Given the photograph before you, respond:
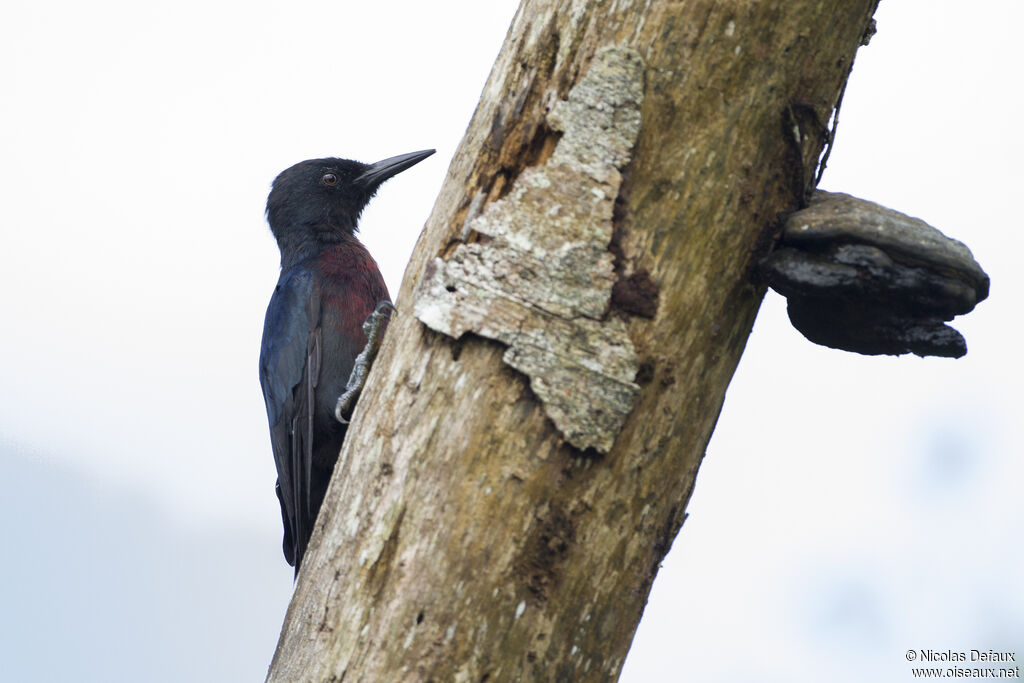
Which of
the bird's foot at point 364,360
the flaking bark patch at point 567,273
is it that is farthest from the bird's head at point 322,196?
the flaking bark patch at point 567,273

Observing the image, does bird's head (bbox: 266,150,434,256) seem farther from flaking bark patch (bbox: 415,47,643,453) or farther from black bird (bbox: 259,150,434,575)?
flaking bark patch (bbox: 415,47,643,453)

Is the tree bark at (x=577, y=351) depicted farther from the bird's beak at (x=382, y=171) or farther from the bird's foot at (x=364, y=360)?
the bird's beak at (x=382, y=171)

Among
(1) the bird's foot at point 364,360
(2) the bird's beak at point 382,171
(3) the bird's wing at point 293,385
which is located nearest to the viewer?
(1) the bird's foot at point 364,360

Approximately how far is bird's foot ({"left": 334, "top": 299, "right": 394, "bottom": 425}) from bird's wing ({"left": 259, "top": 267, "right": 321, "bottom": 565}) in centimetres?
18

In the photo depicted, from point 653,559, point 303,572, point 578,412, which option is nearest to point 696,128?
point 578,412

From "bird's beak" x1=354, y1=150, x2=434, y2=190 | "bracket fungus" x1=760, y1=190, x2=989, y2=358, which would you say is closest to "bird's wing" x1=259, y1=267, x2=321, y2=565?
"bird's beak" x1=354, y1=150, x2=434, y2=190

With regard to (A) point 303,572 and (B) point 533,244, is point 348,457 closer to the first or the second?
(A) point 303,572

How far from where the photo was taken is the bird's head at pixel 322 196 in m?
4.42

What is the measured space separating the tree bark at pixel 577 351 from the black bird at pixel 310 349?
1.94 m

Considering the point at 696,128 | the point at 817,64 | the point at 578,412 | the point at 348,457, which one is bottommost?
the point at 348,457

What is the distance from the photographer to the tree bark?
162 cm

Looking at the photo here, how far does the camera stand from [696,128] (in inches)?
66.6

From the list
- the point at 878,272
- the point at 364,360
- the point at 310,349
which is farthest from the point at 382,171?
the point at 878,272

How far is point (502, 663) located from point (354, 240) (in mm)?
3095
